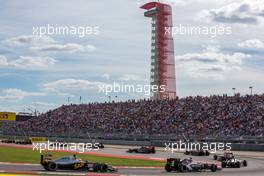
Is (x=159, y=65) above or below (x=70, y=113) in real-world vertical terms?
above

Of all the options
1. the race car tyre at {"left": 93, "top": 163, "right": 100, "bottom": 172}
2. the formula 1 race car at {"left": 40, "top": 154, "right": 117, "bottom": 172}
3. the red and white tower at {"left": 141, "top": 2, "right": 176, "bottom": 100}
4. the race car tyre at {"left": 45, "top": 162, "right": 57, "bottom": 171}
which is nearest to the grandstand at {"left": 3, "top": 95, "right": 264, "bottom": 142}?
the red and white tower at {"left": 141, "top": 2, "right": 176, "bottom": 100}

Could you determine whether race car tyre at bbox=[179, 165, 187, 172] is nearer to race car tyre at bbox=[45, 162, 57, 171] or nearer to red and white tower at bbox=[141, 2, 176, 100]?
race car tyre at bbox=[45, 162, 57, 171]

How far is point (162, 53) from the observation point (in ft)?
281

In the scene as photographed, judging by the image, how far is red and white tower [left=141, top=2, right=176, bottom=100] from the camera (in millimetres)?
84812

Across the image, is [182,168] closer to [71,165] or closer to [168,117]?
[71,165]

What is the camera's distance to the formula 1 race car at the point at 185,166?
2980 cm

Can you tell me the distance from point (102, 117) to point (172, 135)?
20671mm

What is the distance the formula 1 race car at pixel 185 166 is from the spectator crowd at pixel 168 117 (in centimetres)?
2392

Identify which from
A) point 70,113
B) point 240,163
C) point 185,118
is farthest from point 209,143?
point 70,113

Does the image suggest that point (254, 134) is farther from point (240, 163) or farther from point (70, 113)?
point (70, 113)

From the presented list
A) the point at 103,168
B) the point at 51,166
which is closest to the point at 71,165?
the point at 51,166

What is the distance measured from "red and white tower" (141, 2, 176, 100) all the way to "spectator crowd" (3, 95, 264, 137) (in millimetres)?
7779

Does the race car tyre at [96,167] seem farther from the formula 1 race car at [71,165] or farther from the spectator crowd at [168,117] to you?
the spectator crowd at [168,117]

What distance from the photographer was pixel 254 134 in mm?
53688
